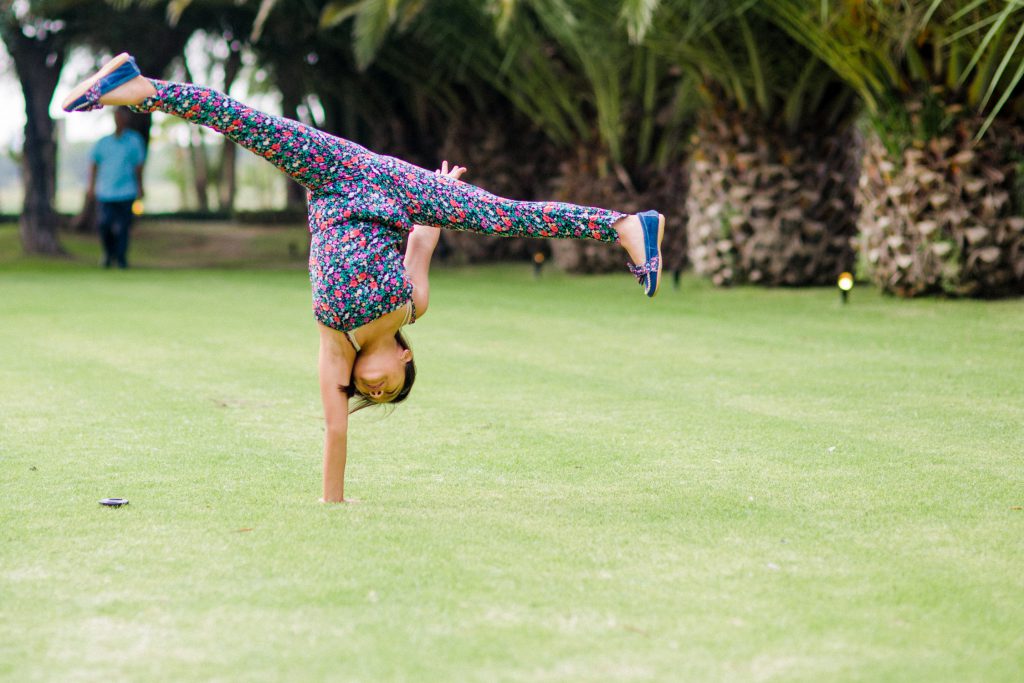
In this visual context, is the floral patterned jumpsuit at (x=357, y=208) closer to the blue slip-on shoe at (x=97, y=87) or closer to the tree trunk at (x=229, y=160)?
the blue slip-on shoe at (x=97, y=87)

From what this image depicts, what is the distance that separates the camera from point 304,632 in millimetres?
3104

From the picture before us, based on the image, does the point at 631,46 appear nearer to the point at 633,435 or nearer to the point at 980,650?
the point at 633,435

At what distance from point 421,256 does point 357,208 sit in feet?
1.46

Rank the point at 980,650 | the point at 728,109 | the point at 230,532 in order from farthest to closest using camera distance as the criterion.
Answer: the point at 728,109
the point at 230,532
the point at 980,650

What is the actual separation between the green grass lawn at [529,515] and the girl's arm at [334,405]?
0.13m

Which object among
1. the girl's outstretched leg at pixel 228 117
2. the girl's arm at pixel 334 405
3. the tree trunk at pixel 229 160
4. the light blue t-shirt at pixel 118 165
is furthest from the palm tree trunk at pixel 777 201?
the girl's arm at pixel 334 405

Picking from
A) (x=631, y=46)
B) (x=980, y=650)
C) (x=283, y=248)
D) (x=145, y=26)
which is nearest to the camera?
(x=980, y=650)

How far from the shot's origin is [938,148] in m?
10.6

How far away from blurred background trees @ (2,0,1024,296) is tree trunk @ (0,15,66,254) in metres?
0.03

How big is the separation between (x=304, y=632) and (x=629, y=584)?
0.93 m

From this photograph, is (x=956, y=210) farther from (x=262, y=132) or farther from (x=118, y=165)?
(x=118, y=165)

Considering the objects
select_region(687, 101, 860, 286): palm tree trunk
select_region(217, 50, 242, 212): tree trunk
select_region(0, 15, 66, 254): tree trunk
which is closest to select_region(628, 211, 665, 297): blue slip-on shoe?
select_region(687, 101, 860, 286): palm tree trunk

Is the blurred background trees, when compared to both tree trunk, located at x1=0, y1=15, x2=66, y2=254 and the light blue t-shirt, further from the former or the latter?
the light blue t-shirt

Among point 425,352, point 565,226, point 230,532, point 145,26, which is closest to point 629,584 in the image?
point 230,532
